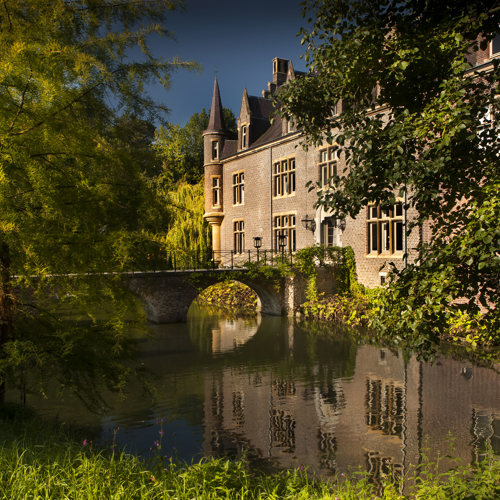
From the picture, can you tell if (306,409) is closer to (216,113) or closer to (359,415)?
Answer: (359,415)

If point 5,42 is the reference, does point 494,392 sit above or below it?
below

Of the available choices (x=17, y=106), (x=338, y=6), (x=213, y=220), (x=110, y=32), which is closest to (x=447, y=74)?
(x=338, y=6)

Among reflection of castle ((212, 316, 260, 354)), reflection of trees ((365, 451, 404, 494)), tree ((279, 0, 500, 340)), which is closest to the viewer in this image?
tree ((279, 0, 500, 340))

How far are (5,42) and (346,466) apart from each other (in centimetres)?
626

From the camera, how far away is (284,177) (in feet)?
72.6

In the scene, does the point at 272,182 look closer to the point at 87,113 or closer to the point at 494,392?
the point at 494,392

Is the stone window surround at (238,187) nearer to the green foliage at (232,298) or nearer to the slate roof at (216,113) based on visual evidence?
the slate roof at (216,113)

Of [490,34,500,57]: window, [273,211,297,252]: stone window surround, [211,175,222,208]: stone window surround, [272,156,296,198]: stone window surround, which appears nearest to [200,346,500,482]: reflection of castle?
[490,34,500,57]: window

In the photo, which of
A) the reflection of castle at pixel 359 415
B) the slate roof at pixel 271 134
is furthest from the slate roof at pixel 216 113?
the reflection of castle at pixel 359 415

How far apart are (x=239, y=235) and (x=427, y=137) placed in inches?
828

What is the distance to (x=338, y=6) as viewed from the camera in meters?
5.08

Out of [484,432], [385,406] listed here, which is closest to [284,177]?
[385,406]

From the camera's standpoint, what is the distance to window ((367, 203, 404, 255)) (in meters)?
17.0

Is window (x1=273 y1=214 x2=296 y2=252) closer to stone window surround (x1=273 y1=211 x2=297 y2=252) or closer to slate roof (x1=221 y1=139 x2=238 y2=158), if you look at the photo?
stone window surround (x1=273 y1=211 x2=297 y2=252)
